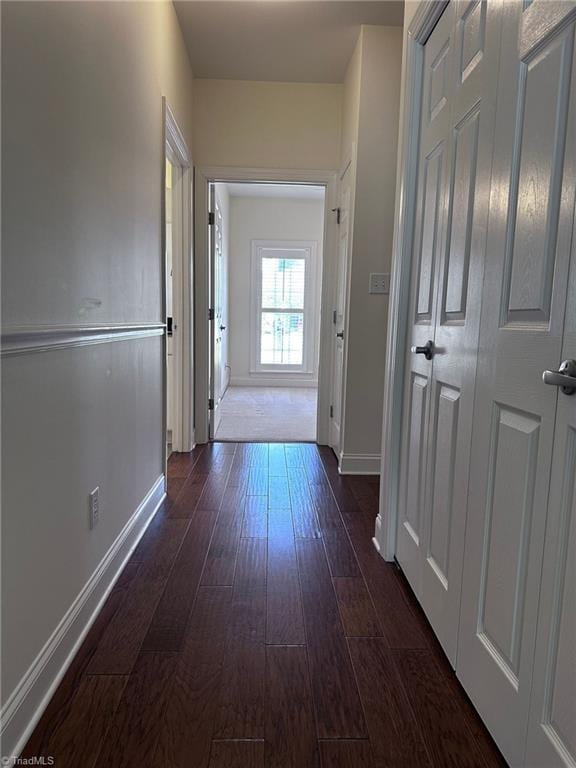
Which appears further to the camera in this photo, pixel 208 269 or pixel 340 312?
pixel 208 269

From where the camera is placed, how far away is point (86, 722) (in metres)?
1.14

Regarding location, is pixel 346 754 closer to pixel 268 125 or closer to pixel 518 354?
pixel 518 354

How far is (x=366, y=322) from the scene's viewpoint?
9.96 feet

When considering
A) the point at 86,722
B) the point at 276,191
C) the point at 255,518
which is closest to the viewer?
the point at 86,722

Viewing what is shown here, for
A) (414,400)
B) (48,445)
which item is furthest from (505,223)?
(48,445)

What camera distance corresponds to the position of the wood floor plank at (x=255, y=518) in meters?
2.18

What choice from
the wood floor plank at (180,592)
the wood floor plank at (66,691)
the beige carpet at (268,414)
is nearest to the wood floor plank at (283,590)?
the wood floor plank at (180,592)

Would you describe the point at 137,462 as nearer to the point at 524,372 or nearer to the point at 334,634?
the point at 334,634

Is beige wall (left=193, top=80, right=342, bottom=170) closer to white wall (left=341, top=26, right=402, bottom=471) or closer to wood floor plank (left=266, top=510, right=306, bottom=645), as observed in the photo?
white wall (left=341, top=26, right=402, bottom=471)

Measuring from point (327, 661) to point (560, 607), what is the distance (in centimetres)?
75

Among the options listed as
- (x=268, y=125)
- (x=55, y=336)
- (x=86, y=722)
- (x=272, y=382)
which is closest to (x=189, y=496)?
(x=86, y=722)

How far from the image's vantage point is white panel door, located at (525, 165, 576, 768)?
→ 83 centimetres

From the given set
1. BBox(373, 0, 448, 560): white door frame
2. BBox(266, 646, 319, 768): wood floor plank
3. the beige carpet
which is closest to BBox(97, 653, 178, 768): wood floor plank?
BBox(266, 646, 319, 768): wood floor plank

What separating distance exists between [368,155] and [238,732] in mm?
2901
